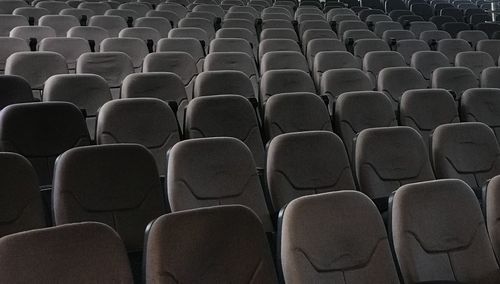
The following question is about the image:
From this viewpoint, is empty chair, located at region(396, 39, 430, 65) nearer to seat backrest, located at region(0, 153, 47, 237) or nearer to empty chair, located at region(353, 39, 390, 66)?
empty chair, located at region(353, 39, 390, 66)

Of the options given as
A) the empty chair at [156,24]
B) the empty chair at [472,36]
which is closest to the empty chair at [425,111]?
the empty chair at [156,24]

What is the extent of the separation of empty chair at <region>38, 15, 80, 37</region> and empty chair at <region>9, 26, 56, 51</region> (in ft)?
0.70

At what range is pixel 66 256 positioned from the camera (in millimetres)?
1031

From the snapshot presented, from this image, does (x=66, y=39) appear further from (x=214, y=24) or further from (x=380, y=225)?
(x=380, y=225)

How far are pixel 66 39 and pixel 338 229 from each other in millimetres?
1912

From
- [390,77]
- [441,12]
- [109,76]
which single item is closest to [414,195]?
[390,77]

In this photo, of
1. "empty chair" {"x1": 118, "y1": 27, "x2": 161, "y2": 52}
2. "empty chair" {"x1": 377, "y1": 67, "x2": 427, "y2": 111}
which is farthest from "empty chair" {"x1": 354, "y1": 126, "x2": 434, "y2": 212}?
"empty chair" {"x1": 118, "y1": 27, "x2": 161, "y2": 52}

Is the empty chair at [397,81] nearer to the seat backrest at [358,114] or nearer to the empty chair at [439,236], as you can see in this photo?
the seat backrest at [358,114]

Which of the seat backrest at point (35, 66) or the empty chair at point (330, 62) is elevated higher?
Answer: the seat backrest at point (35, 66)

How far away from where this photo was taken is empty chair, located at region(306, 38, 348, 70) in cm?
322

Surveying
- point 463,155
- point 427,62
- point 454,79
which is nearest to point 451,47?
point 427,62

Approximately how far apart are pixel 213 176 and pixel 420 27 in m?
3.01

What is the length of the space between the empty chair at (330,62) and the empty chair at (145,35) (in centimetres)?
86

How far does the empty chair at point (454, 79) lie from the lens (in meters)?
2.77
